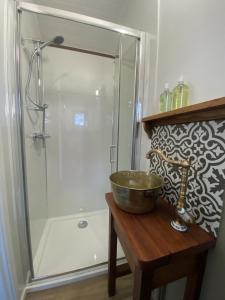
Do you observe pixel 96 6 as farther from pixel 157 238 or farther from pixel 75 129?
pixel 157 238

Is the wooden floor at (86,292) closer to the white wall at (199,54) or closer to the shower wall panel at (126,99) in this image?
the white wall at (199,54)

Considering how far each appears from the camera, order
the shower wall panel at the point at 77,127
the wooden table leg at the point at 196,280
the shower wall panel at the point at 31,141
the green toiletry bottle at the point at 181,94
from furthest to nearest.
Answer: the shower wall panel at the point at 77,127, the shower wall panel at the point at 31,141, the green toiletry bottle at the point at 181,94, the wooden table leg at the point at 196,280

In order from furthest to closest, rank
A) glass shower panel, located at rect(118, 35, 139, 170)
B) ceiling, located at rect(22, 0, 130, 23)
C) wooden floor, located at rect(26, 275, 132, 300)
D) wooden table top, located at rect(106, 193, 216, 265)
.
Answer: ceiling, located at rect(22, 0, 130, 23) → glass shower panel, located at rect(118, 35, 139, 170) → wooden floor, located at rect(26, 275, 132, 300) → wooden table top, located at rect(106, 193, 216, 265)

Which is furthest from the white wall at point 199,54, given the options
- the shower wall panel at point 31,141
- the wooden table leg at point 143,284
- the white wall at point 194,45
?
the shower wall panel at point 31,141

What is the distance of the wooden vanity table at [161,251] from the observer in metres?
0.53

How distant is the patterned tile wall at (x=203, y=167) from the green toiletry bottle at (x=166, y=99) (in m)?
0.21

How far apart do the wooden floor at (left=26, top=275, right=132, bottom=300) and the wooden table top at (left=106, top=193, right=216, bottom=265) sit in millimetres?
842

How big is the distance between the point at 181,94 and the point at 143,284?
0.90 metres

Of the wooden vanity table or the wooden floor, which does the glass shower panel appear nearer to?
the wooden vanity table

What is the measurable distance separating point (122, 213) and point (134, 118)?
84 centimetres

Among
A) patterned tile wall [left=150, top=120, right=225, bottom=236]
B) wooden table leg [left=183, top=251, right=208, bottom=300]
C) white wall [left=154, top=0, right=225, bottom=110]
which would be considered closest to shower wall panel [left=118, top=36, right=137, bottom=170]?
white wall [left=154, top=0, right=225, bottom=110]

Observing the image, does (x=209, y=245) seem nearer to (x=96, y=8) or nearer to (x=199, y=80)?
(x=199, y=80)

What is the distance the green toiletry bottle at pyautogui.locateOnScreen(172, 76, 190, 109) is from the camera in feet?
2.76

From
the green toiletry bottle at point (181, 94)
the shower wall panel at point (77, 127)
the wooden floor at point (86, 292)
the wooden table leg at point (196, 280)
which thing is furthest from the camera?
the shower wall panel at point (77, 127)
